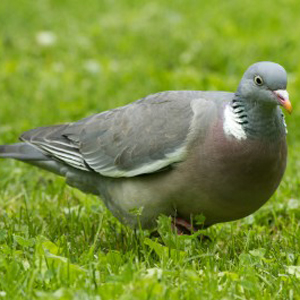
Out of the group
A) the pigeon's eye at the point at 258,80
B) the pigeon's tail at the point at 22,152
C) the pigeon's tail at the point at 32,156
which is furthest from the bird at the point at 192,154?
the pigeon's tail at the point at 22,152

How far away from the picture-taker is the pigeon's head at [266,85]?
3.64 m

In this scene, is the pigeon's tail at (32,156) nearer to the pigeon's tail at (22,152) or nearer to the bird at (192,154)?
the pigeon's tail at (22,152)

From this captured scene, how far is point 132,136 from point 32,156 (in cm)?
88

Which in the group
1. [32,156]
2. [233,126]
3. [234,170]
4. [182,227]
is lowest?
[182,227]

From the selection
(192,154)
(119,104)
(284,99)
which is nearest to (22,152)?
(192,154)

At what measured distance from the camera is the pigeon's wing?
3965mm

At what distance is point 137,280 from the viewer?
306 cm

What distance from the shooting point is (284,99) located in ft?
11.8

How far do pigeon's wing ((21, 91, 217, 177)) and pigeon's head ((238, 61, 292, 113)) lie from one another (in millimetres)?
289

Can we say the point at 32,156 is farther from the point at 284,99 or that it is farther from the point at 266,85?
the point at 284,99

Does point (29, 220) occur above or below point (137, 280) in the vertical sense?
below

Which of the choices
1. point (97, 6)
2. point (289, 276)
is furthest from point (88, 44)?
point (289, 276)

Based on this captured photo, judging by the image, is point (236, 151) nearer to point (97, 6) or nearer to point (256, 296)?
point (256, 296)

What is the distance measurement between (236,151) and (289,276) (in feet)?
2.50
